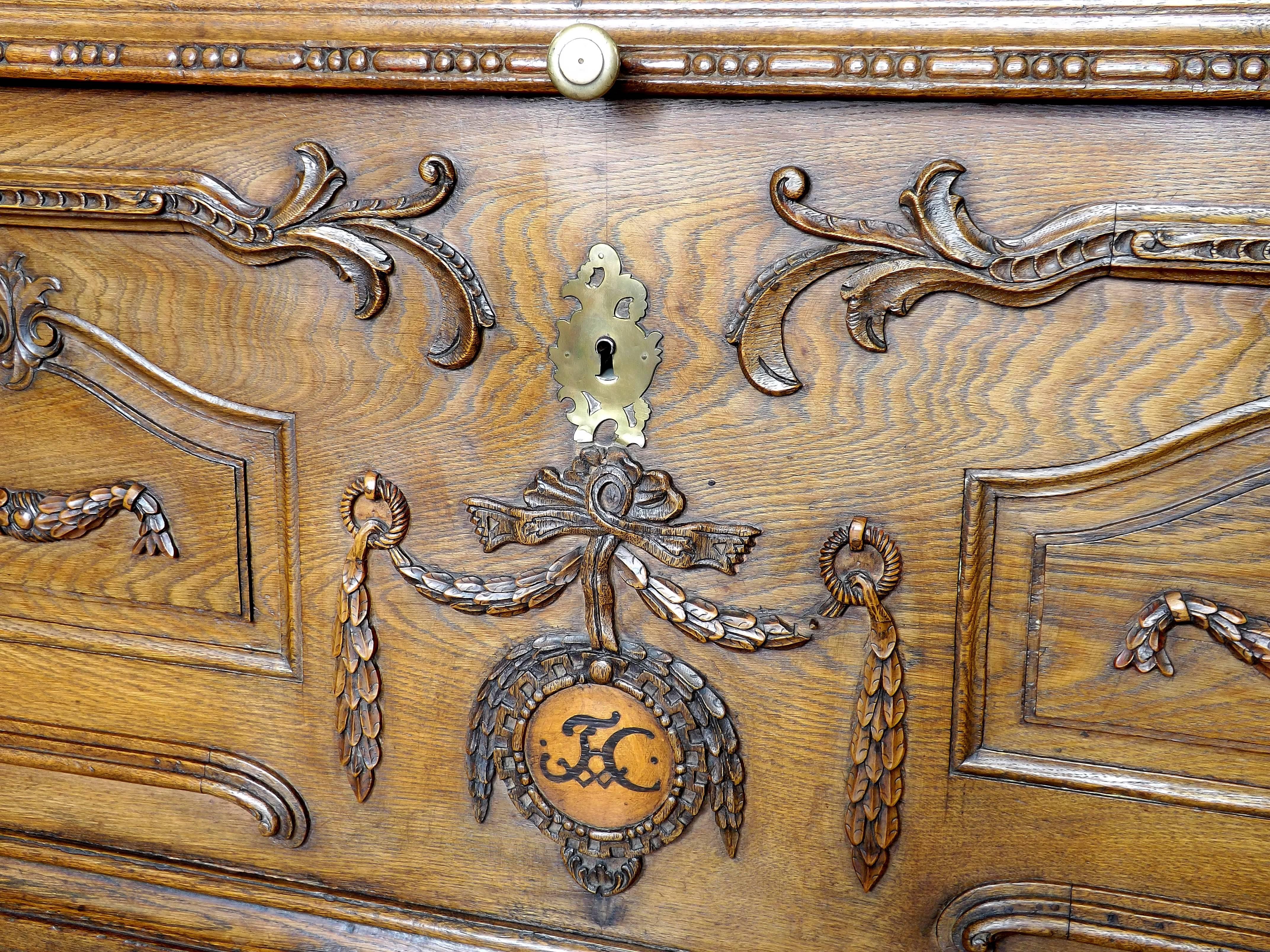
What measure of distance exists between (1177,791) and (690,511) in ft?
0.99

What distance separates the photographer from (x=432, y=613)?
68cm

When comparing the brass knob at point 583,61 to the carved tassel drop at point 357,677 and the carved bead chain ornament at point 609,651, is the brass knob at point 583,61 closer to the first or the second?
the carved bead chain ornament at point 609,651

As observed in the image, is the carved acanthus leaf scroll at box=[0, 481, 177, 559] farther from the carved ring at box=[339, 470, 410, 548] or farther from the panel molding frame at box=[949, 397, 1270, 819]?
the panel molding frame at box=[949, 397, 1270, 819]

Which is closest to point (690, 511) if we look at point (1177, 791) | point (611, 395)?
point (611, 395)

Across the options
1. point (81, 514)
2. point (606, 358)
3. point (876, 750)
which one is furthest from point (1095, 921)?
point (81, 514)

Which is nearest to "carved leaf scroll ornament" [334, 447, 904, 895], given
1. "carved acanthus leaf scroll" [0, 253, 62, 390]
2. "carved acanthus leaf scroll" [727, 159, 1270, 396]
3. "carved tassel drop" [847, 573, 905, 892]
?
"carved tassel drop" [847, 573, 905, 892]

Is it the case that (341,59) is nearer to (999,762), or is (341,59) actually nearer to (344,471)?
(344,471)

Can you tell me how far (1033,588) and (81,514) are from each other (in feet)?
1.94

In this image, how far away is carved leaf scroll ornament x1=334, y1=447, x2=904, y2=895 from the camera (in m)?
0.63

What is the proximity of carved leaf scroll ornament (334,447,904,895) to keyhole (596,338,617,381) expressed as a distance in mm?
42

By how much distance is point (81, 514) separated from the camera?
72 cm

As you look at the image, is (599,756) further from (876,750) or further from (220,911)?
(220,911)

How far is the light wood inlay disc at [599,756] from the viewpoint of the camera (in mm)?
663

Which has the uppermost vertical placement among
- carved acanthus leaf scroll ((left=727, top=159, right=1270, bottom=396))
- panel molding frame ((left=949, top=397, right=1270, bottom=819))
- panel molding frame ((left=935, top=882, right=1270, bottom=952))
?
carved acanthus leaf scroll ((left=727, top=159, right=1270, bottom=396))
